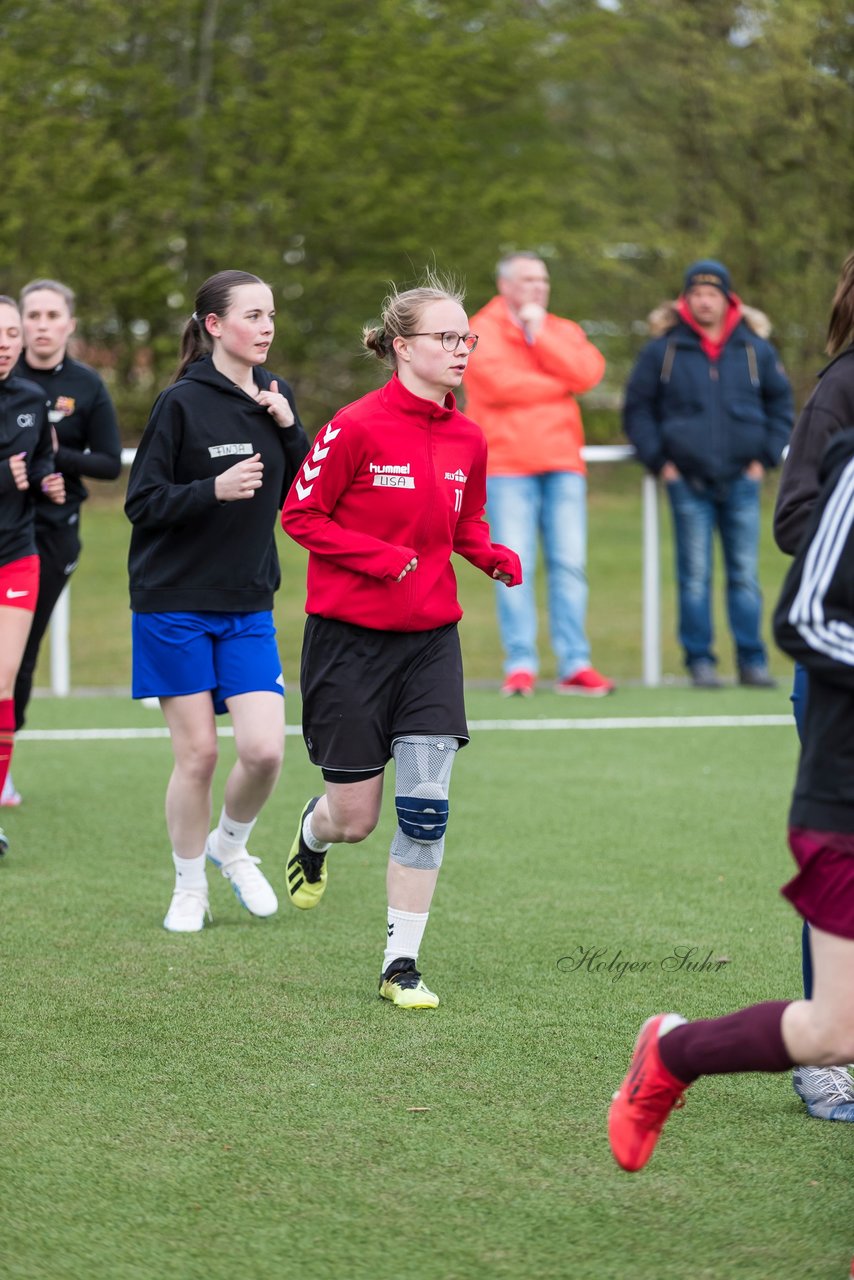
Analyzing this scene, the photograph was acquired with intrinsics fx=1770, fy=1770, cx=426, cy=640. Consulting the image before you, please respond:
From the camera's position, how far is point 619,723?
9938 millimetres

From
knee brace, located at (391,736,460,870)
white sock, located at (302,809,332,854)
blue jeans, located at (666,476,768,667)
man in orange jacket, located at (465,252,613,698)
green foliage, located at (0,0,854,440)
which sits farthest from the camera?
green foliage, located at (0,0,854,440)

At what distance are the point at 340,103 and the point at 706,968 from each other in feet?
62.4

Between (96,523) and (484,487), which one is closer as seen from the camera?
(484,487)

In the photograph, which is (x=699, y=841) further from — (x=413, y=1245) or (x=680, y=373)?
(x=680, y=373)

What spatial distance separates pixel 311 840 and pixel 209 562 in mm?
903

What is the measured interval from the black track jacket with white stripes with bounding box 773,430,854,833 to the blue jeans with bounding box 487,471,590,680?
7.63 meters

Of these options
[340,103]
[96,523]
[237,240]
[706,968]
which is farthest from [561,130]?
[706,968]

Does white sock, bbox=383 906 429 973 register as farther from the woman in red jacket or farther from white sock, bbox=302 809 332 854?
white sock, bbox=302 809 332 854

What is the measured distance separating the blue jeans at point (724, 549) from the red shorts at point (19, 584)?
18.1 ft

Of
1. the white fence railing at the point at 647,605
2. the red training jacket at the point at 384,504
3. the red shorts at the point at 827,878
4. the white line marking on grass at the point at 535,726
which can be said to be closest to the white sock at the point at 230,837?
the red training jacket at the point at 384,504

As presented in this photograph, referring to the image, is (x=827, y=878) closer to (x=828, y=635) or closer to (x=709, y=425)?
(x=828, y=635)

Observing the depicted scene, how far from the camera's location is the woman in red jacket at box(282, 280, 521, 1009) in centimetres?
466

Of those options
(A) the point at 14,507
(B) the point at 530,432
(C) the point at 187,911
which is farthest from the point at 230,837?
(B) the point at 530,432

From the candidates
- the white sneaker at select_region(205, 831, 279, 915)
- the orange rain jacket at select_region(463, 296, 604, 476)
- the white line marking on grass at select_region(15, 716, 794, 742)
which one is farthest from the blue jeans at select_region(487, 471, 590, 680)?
the white sneaker at select_region(205, 831, 279, 915)
